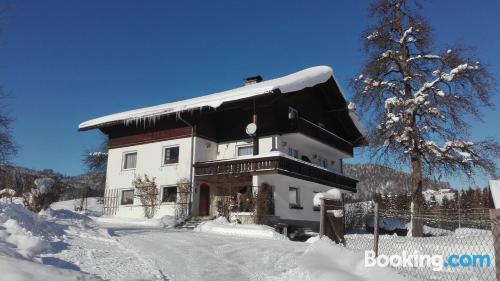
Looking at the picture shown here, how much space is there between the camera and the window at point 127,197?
82.4 feet

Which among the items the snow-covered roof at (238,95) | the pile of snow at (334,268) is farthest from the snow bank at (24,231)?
the snow-covered roof at (238,95)

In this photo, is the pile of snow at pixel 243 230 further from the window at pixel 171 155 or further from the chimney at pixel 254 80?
the chimney at pixel 254 80

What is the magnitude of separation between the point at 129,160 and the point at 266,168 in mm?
10133

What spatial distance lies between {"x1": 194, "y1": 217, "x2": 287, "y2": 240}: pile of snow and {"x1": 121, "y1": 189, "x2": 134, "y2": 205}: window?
807 centimetres

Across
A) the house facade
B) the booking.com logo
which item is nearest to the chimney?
the house facade

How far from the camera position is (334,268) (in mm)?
6078

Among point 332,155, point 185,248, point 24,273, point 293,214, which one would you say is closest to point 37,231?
point 185,248

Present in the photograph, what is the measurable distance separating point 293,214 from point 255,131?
481 centimetres

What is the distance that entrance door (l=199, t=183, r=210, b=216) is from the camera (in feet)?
75.0

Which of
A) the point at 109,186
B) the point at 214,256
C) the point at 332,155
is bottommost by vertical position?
the point at 214,256

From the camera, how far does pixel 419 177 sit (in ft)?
64.4

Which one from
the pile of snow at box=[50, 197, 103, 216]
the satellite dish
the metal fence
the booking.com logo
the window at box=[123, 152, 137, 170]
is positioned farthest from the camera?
the pile of snow at box=[50, 197, 103, 216]

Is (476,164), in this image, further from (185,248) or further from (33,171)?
(33,171)

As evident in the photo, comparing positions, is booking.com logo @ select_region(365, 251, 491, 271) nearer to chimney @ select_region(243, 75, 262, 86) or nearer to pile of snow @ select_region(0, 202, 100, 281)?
pile of snow @ select_region(0, 202, 100, 281)
